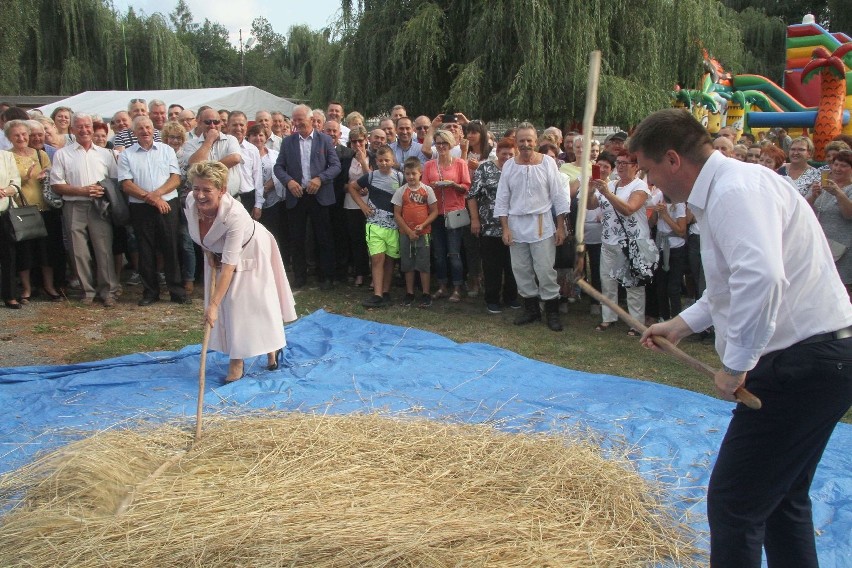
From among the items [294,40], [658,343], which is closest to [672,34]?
[658,343]

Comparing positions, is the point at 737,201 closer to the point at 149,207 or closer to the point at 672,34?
the point at 149,207

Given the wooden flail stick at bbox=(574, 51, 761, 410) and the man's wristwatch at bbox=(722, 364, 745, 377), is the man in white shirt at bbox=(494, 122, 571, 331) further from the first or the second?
the man's wristwatch at bbox=(722, 364, 745, 377)

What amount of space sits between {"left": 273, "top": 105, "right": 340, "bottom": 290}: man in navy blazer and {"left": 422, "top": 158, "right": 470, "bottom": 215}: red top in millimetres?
1179

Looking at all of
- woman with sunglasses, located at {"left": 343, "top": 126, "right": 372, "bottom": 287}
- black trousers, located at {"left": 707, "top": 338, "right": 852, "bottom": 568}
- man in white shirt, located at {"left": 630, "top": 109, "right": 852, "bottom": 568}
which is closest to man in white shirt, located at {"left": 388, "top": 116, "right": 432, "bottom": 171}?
woman with sunglasses, located at {"left": 343, "top": 126, "right": 372, "bottom": 287}

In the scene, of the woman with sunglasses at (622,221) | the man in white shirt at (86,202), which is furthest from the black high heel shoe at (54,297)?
the woman with sunglasses at (622,221)

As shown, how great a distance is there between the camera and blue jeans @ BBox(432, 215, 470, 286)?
317 inches

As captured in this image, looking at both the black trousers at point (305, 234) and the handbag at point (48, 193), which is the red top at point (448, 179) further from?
the handbag at point (48, 193)

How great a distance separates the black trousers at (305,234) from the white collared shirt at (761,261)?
648 centimetres

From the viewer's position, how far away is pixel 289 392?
209 inches

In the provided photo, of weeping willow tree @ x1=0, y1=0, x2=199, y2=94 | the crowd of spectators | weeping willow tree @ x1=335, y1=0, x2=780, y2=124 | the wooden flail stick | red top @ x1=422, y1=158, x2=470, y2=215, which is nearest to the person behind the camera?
the wooden flail stick

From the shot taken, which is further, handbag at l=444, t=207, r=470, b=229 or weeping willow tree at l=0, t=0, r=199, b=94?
weeping willow tree at l=0, t=0, r=199, b=94

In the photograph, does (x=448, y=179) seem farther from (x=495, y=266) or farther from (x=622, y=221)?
(x=622, y=221)

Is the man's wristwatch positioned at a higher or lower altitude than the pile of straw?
higher

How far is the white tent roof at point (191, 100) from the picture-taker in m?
17.1
